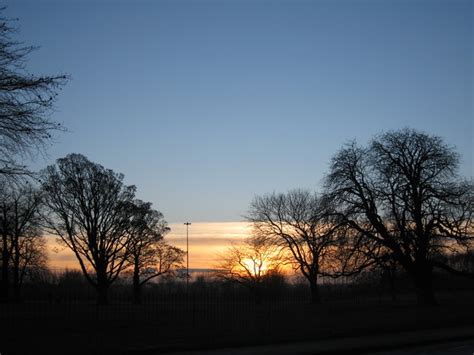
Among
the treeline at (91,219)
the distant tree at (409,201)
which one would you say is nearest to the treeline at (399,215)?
the distant tree at (409,201)

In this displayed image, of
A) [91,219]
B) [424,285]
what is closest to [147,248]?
[91,219]

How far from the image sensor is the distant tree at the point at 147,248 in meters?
56.1

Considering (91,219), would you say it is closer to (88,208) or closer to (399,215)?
(88,208)

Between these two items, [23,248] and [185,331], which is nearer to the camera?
[185,331]

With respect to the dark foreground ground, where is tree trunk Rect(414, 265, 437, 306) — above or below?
above

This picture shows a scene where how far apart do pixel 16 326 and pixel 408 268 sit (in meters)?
26.1

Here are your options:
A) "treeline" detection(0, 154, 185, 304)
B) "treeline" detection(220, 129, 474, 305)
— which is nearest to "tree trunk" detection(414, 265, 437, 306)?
"treeline" detection(220, 129, 474, 305)

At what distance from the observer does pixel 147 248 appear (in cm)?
5956

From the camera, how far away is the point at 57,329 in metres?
21.1

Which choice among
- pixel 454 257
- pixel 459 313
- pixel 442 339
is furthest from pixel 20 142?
pixel 454 257

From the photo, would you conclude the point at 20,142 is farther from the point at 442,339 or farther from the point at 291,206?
the point at 291,206

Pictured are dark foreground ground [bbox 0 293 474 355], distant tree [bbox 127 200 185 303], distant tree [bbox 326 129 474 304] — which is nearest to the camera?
dark foreground ground [bbox 0 293 474 355]

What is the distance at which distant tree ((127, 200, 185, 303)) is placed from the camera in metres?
56.1

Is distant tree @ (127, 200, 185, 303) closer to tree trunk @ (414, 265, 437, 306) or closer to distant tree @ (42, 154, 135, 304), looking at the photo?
distant tree @ (42, 154, 135, 304)
